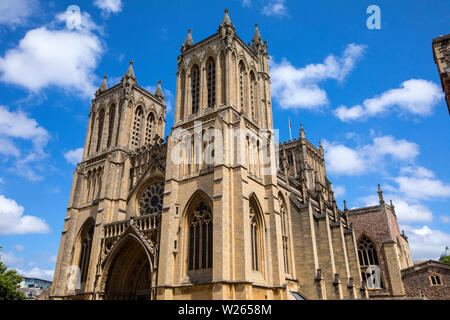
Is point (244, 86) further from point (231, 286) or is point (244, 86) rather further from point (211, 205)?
point (231, 286)

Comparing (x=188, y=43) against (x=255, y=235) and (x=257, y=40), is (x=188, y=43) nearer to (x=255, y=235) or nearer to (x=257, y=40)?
(x=257, y=40)

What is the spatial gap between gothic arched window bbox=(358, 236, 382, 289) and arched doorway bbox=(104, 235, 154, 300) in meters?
26.0

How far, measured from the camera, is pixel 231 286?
20.8 meters

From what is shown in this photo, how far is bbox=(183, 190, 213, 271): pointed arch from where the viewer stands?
23.0 m

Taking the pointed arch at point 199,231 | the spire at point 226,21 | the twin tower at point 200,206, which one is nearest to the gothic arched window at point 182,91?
the twin tower at point 200,206

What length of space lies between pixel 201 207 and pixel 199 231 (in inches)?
69.9

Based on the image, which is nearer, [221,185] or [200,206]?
[221,185]

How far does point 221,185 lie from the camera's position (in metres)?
23.1

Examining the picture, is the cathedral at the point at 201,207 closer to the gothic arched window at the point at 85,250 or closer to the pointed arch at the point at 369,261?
the gothic arched window at the point at 85,250

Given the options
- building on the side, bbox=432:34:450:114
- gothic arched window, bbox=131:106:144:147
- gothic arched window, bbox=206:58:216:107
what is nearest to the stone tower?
gothic arched window, bbox=131:106:144:147

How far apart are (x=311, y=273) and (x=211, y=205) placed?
34.4 ft

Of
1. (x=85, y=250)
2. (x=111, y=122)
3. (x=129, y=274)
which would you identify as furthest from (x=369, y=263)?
(x=111, y=122)

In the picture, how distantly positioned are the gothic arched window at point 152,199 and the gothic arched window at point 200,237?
5.10 m
